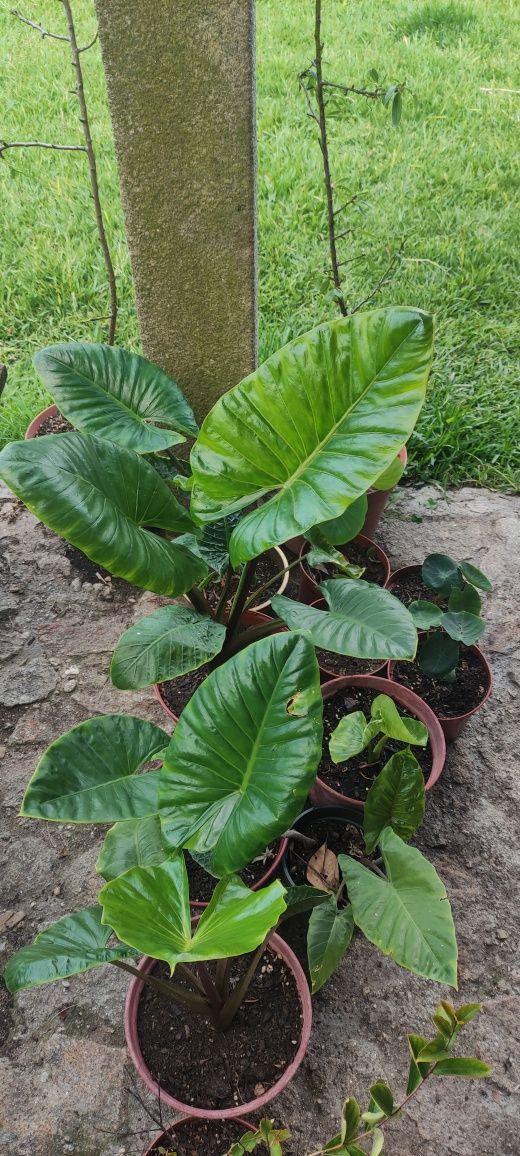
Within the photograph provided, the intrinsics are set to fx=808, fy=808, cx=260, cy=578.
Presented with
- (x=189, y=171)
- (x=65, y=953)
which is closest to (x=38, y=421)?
(x=189, y=171)

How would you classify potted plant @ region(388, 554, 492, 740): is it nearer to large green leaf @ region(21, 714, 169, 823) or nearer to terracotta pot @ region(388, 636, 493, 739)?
terracotta pot @ region(388, 636, 493, 739)

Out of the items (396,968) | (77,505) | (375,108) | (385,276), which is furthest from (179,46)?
(375,108)

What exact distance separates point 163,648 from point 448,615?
0.62m

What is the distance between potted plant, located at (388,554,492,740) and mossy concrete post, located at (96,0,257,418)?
0.74m

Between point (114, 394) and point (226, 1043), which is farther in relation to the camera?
point (114, 394)

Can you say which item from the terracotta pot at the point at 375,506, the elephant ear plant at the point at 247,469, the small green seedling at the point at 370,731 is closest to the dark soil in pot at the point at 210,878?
the small green seedling at the point at 370,731

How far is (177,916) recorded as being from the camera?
3.17 ft

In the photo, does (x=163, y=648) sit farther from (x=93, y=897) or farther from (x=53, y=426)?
(x=53, y=426)

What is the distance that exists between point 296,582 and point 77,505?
1.07 m

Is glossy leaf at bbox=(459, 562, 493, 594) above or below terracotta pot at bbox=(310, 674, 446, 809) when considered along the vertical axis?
above

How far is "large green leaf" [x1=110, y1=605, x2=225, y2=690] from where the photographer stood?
1.37 m

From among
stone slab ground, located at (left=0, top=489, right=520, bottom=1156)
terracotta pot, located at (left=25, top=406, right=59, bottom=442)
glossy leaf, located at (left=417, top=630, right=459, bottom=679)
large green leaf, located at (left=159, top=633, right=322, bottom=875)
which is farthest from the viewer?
terracotta pot, located at (left=25, top=406, right=59, bottom=442)

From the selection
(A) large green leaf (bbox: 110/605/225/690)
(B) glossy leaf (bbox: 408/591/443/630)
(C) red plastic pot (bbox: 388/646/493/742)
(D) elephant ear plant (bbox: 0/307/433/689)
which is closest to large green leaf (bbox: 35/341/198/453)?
(D) elephant ear plant (bbox: 0/307/433/689)

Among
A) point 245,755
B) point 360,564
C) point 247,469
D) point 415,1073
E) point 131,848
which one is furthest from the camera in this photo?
point 360,564
